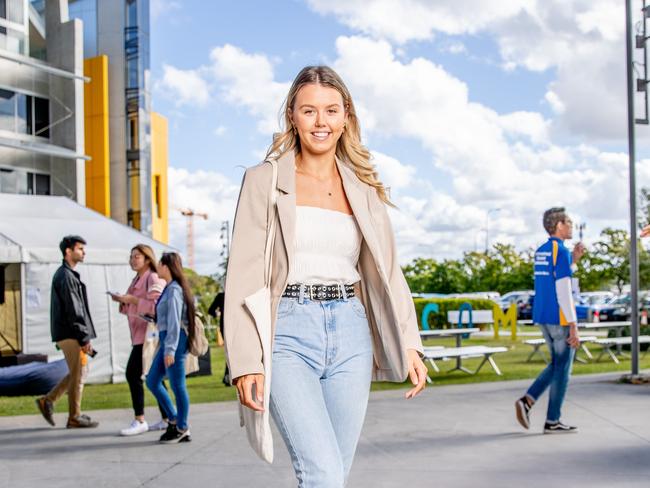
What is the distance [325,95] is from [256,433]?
1.29 meters

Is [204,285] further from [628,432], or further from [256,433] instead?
[256,433]

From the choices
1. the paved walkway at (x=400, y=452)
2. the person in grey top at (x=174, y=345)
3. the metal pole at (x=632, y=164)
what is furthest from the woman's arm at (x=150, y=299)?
the metal pole at (x=632, y=164)

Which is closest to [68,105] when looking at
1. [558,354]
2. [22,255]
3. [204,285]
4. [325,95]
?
[22,255]

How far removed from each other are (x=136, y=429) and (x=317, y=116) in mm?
5743

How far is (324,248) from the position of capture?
3150mm

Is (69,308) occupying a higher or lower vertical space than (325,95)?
lower

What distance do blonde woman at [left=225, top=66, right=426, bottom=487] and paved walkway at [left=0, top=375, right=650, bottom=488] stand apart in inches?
115

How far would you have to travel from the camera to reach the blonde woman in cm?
292

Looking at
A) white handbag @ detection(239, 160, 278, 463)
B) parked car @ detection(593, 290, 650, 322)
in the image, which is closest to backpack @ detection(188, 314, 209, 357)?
white handbag @ detection(239, 160, 278, 463)

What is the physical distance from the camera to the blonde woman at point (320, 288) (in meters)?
2.92

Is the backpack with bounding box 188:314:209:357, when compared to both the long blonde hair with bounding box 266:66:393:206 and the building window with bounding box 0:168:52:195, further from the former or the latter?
the building window with bounding box 0:168:52:195

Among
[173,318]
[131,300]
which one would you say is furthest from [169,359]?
[131,300]

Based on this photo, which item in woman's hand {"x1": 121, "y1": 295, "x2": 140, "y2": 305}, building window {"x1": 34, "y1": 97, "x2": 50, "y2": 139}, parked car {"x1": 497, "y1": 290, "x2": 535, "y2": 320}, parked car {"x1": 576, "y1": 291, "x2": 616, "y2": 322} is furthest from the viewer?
Answer: parked car {"x1": 497, "y1": 290, "x2": 535, "y2": 320}

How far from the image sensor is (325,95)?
331 centimetres
